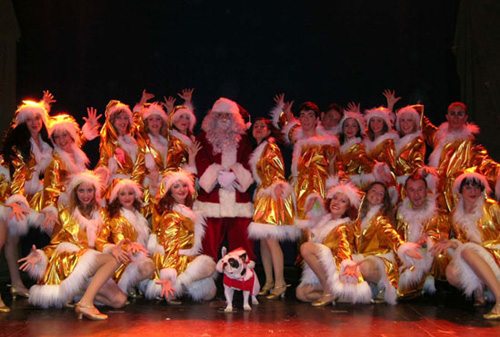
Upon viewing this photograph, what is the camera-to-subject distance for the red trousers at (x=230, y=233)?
544 cm

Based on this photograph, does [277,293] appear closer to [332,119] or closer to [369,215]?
[369,215]

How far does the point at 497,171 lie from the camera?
553cm

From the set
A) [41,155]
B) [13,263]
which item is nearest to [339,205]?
[41,155]

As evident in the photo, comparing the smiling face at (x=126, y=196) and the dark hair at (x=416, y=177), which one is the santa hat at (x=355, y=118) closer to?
the dark hair at (x=416, y=177)

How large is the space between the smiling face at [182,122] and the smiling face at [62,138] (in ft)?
3.68

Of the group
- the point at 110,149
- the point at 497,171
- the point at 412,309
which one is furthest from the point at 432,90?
the point at 110,149

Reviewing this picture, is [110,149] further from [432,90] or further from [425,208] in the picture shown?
[432,90]

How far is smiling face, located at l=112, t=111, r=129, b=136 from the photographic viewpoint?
583 cm

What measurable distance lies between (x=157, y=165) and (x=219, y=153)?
0.68m

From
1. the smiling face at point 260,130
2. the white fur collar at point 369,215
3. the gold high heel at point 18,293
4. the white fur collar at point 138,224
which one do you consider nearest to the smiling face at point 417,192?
the white fur collar at point 369,215

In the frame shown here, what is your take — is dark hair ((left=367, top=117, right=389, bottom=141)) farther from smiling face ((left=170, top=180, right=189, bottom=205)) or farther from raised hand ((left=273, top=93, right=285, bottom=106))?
smiling face ((left=170, top=180, right=189, bottom=205))

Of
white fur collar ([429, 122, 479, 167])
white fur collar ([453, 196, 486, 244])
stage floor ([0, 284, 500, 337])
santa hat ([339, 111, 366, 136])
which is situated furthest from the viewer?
santa hat ([339, 111, 366, 136])

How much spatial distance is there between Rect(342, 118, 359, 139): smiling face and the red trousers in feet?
4.59

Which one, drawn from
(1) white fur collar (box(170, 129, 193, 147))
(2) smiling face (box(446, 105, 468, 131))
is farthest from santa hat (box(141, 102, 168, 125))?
(2) smiling face (box(446, 105, 468, 131))
